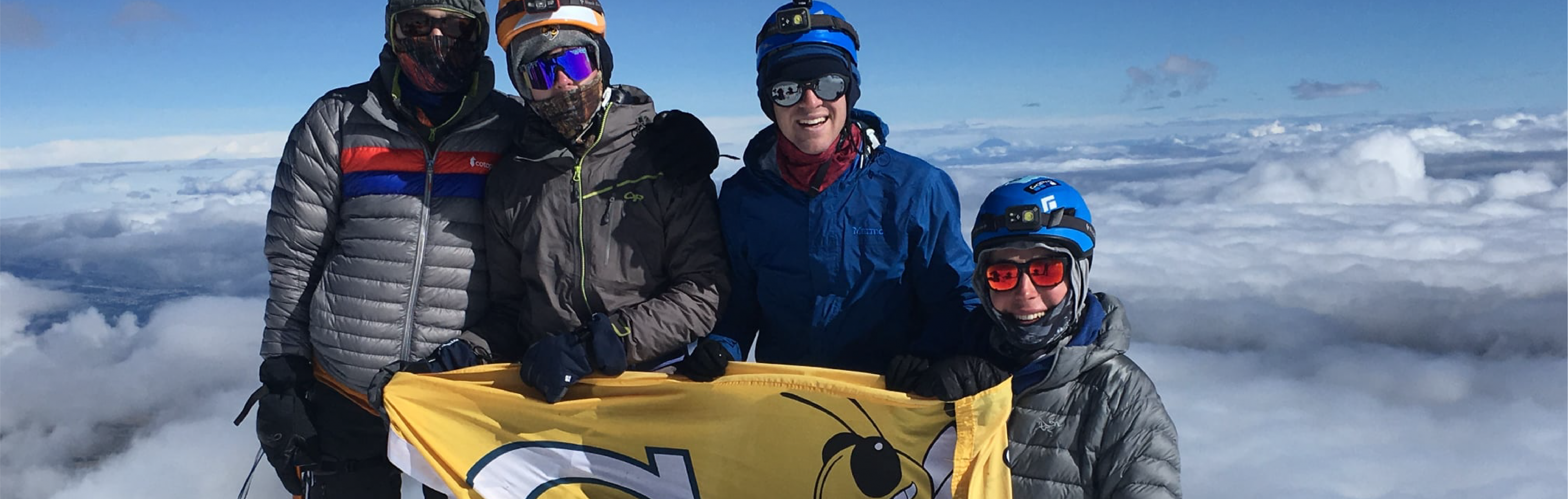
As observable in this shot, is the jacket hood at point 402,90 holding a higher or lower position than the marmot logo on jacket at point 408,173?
higher

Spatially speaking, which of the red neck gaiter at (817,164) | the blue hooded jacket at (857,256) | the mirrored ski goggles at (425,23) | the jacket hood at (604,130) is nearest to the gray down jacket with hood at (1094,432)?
the blue hooded jacket at (857,256)

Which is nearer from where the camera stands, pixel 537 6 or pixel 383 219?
pixel 537 6

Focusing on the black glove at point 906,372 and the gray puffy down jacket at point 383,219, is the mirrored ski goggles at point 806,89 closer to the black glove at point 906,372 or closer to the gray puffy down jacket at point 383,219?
the black glove at point 906,372

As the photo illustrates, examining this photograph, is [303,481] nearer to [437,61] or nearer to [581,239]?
[581,239]

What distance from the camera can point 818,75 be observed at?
4.61 metres

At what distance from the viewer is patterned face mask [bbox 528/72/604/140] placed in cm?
475

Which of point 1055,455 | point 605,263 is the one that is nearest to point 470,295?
point 605,263

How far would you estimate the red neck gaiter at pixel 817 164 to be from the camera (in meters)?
4.64

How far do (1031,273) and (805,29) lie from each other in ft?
5.55

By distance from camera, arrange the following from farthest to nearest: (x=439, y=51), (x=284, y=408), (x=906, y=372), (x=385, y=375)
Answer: (x=284, y=408), (x=385, y=375), (x=439, y=51), (x=906, y=372)

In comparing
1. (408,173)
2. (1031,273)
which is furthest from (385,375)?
(1031,273)

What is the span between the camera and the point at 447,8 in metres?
5.01

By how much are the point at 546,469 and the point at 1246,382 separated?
217m

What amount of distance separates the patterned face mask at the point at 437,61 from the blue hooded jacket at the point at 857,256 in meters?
1.69
